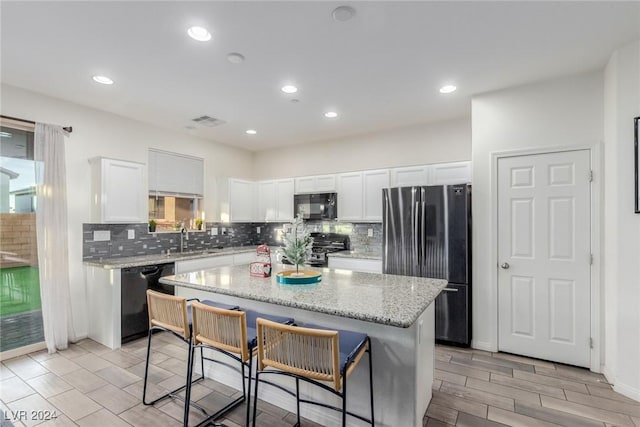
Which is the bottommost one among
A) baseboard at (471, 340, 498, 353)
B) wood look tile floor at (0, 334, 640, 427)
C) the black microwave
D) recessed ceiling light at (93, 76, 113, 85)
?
wood look tile floor at (0, 334, 640, 427)

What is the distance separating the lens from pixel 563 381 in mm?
2715

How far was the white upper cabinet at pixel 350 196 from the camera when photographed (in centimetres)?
471

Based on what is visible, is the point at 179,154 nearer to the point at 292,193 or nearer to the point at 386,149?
the point at 292,193

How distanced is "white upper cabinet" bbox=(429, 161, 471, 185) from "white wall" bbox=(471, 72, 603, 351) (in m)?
0.50

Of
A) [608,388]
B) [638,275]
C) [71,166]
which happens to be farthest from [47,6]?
[608,388]

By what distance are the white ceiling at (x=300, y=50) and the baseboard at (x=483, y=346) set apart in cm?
274

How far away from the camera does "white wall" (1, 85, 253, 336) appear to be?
3.35 meters

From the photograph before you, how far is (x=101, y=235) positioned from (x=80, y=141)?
46.4 inches

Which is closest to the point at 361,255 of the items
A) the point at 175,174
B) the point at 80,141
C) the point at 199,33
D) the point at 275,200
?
the point at 275,200

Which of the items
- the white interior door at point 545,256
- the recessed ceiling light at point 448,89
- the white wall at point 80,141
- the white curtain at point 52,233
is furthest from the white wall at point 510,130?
the white curtain at point 52,233

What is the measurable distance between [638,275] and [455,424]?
6.20 feet

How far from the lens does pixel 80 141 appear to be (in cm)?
374

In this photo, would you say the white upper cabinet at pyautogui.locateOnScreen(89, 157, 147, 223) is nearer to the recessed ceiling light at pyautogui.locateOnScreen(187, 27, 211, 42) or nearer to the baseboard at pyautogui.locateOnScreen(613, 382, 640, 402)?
the recessed ceiling light at pyautogui.locateOnScreen(187, 27, 211, 42)

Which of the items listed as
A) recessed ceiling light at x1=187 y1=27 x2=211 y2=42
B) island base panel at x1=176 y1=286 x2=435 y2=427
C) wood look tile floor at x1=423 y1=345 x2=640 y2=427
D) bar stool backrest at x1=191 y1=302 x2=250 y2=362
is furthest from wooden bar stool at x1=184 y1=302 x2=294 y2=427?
recessed ceiling light at x1=187 y1=27 x2=211 y2=42
